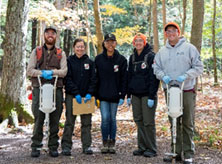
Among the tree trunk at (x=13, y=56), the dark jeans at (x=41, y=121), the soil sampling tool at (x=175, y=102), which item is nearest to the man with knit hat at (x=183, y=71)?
the soil sampling tool at (x=175, y=102)

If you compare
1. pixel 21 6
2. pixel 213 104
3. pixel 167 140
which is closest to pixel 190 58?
pixel 167 140

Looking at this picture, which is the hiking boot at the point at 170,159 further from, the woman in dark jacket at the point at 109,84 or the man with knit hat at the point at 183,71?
the woman in dark jacket at the point at 109,84

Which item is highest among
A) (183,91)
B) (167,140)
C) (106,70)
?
(106,70)

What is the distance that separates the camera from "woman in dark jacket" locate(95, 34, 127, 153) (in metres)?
5.26

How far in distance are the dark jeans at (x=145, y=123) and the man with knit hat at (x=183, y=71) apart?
0.49 metres

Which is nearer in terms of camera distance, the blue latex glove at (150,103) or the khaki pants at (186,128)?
the khaki pants at (186,128)

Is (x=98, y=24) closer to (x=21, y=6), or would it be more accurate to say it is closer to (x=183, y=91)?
(x=21, y=6)

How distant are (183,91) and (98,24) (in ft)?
21.3

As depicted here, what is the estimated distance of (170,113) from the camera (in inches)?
173

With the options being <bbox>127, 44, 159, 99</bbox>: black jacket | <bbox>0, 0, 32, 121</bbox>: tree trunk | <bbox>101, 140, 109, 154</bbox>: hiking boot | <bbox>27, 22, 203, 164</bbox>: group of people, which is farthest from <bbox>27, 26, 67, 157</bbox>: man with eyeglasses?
<bbox>0, 0, 32, 121</bbox>: tree trunk

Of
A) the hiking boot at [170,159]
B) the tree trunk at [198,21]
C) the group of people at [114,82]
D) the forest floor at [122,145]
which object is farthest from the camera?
the tree trunk at [198,21]

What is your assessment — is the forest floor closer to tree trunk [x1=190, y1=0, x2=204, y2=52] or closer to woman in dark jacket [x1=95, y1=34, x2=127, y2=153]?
woman in dark jacket [x1=95, y1=34, x2=127, y2=153]

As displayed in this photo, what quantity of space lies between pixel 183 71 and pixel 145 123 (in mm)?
1188

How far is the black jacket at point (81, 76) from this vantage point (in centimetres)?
511
